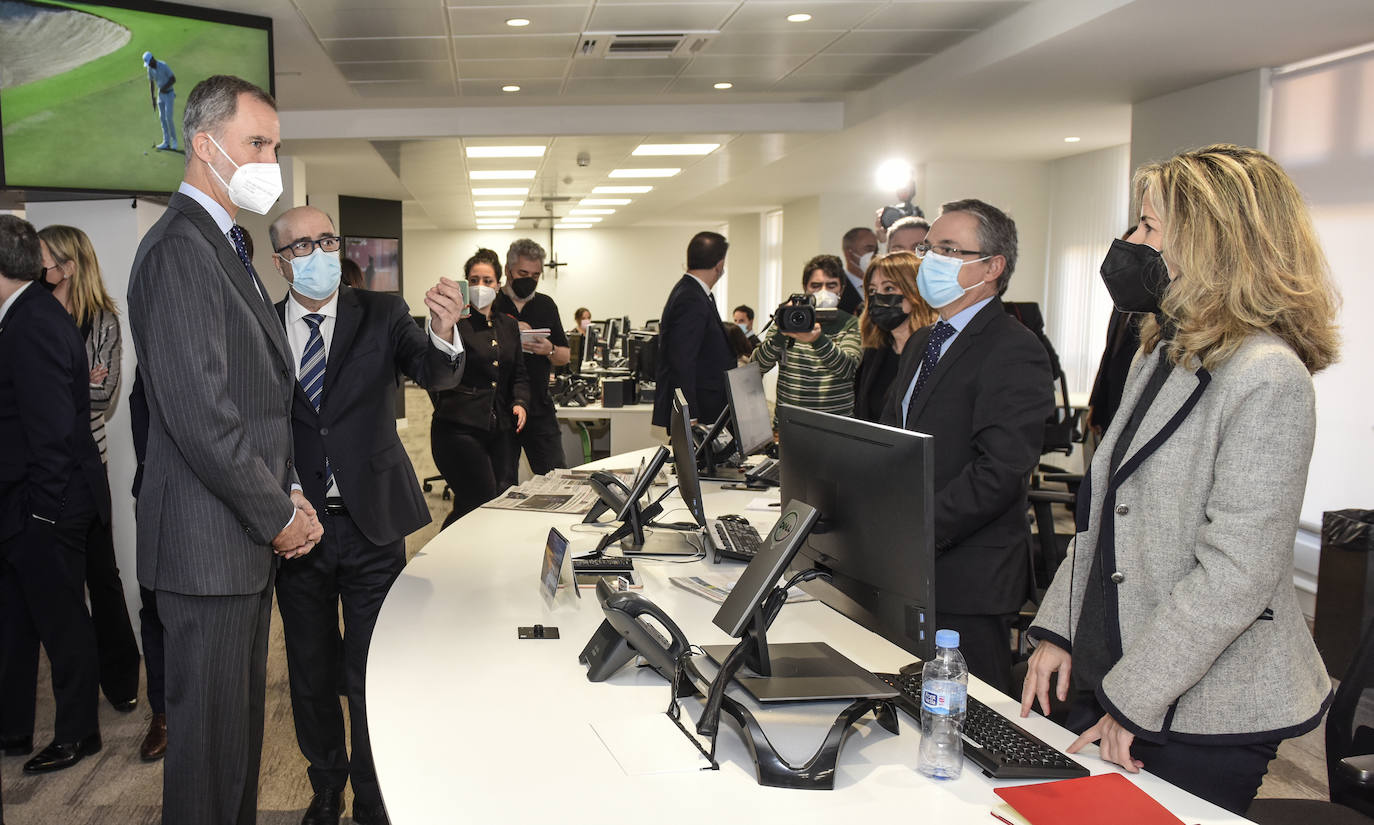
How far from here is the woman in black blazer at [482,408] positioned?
4539 mm

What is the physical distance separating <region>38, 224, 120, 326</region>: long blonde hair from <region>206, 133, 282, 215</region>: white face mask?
1773 millimetres

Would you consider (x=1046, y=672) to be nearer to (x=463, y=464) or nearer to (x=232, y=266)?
(x=232, y=266)

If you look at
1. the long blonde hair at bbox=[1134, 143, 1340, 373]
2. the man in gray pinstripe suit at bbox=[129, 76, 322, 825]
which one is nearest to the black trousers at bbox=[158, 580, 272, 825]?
the man in gray pinstripe suit at bbox=[129, 76, 322, 825]

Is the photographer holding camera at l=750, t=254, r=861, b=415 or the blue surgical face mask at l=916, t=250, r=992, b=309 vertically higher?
the blue surgical face mask at l=916, t=250, r=992, b=309

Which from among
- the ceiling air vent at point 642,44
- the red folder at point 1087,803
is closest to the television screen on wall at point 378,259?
the ceiling air vent at point 642,44

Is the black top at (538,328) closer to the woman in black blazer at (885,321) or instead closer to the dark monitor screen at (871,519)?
the woman in black blazer at (885,321)

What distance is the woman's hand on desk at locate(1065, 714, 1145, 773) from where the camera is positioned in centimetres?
160

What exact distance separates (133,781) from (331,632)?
101 centimetres

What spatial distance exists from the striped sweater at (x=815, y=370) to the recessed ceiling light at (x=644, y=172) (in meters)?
6.94

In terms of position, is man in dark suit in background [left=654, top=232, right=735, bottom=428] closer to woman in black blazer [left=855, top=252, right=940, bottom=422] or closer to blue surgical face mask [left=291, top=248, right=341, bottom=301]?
woman in black blazer [left=855, top=252, right=940, bottom=422]

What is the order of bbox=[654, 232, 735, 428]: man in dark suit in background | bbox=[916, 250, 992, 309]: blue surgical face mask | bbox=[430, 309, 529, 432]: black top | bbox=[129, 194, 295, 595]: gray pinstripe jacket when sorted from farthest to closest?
bbox=[654, 232, 735, 428]: man in dark suit in background, bbox=[430, 309, 529, 432]: black top, bbox=[916, 250, 992, 309]: blue surgical face mask, bbox=[129, 194, 295, 595]: gray pinstripe jacket

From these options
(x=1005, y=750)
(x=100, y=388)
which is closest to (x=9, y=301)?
(x=100, y=388)

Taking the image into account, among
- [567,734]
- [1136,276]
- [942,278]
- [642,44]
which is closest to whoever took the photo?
[567,734]

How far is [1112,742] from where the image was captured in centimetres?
162
